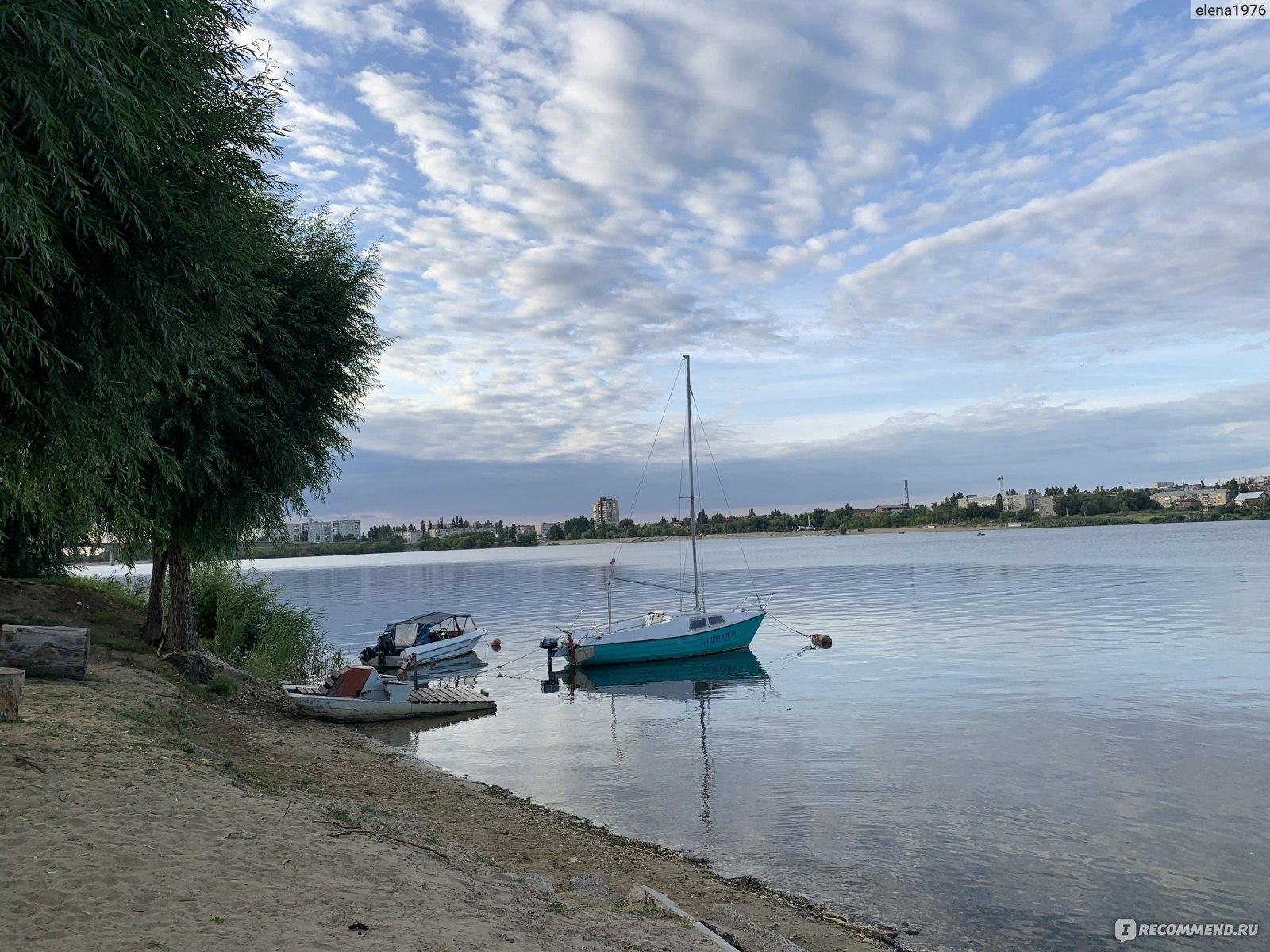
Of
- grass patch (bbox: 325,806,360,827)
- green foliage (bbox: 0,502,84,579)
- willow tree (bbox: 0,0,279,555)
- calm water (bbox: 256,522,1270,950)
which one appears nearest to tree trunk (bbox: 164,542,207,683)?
calm water (bbox: 256,522,1270,950)

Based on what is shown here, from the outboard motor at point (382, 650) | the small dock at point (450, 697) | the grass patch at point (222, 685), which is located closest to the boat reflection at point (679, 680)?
the small dock at point (450, 697)

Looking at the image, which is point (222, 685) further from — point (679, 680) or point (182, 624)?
point (679, 680)

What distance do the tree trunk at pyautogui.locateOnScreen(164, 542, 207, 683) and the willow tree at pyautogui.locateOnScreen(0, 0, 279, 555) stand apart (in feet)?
34.1

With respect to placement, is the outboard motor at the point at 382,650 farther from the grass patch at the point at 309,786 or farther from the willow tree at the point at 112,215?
the willow tree at the point at 112,215

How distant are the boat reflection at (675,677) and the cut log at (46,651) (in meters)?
17.6

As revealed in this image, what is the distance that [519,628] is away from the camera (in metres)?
48.7

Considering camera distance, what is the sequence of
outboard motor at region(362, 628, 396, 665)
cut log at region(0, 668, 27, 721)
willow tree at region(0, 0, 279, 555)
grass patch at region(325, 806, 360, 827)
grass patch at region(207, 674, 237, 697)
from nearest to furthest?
willow tree at region(0, 0, 279, 555) → grass patch at region(325, 806, 360, 827) → cut log at region(0, 668, 27, 721) → grass patch at region(207, 674, 237, 697) → outboard motor at region(362, 628, 396, 665)

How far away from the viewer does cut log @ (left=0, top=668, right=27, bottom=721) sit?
11.3m

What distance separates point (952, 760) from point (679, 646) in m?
19.9

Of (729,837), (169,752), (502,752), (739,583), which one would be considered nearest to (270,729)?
(502,752)

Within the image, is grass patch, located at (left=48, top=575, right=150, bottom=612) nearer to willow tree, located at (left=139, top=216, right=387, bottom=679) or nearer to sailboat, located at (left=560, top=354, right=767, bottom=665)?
willow tree, located at (left=139, top=216, right=387, bottom=679)

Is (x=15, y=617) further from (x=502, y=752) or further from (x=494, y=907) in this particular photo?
(x=494, y=907)

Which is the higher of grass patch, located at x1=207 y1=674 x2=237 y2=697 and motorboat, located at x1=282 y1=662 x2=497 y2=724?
grass patch, located at x1=207 y1=674 x2=237 y2=697

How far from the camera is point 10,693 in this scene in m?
11.4
